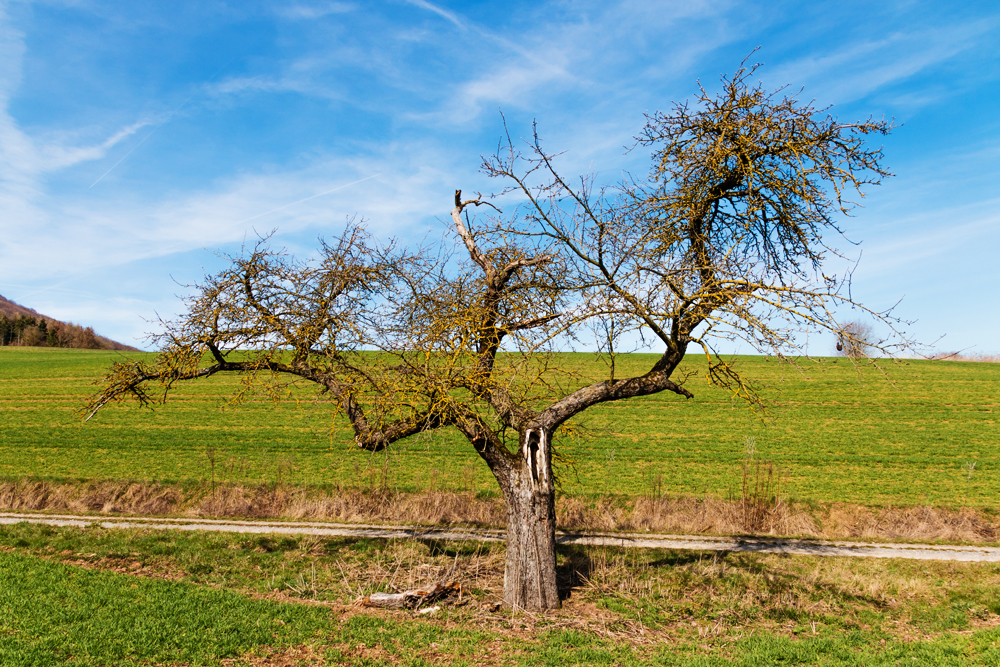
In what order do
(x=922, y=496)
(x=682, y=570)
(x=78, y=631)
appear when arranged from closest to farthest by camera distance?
(x=78, y=631)
(x=682, y=570)
(x=922, y=496)

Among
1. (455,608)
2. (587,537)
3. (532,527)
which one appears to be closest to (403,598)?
(455,608)

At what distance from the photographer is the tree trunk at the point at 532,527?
9.91 metres

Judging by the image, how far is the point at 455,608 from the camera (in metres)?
10.2

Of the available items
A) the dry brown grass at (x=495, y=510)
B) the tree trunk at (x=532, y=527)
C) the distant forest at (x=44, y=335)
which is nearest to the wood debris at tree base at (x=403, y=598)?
the tree trunk at (x=532, y=527)

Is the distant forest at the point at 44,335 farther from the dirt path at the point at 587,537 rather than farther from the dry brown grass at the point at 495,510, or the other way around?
the dirt path at the point at 587,537

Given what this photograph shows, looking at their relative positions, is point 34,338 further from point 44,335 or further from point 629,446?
point 629,446

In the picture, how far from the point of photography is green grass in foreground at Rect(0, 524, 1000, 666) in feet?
26.6

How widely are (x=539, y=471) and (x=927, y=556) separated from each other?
972 centimetres

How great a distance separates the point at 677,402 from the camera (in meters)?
37.8

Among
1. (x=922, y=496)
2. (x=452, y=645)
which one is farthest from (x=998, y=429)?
(x=452, y=645)

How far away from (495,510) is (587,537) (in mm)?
3117

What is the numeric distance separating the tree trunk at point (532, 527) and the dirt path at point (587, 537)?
4530mm

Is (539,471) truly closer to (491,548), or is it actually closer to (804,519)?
(491,548)

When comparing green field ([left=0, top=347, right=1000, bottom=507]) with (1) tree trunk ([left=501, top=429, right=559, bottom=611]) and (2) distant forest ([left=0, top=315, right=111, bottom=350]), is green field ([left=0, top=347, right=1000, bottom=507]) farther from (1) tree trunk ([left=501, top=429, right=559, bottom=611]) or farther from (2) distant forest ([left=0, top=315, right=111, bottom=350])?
(2) distant forest ([left=0, top=315, right=111, bottom=350])
